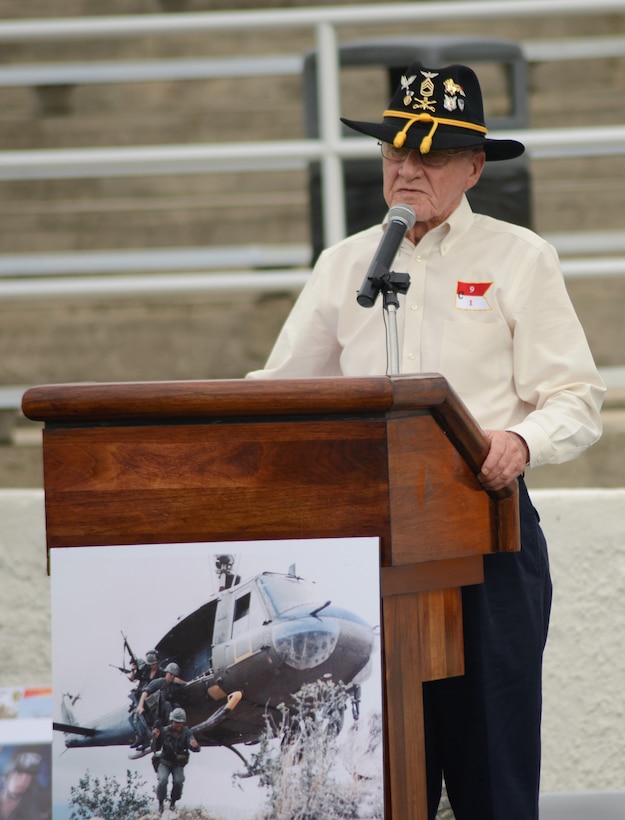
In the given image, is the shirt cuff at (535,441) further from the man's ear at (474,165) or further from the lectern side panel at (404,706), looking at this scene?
the man's ear at (474,165)

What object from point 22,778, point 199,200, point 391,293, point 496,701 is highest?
point 199,200

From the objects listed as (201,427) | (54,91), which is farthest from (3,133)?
(201,427)

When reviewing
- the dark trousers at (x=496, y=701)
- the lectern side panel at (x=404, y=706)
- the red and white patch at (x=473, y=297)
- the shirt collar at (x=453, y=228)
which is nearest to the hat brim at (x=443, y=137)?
the shirt collar at (x=453, y=228)

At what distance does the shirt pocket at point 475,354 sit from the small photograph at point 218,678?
Answer: 0.65 metres

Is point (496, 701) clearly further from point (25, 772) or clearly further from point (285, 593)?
point (25, 772)

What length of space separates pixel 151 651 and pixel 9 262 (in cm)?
256

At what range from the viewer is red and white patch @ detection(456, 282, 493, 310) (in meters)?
2.25

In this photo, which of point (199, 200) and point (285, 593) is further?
point (199, 200)

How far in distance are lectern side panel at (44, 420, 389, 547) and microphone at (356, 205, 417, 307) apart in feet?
0.94

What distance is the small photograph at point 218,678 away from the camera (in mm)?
1661

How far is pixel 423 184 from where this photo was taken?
2.21 meters

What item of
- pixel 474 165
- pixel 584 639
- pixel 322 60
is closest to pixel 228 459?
pixel 474 165

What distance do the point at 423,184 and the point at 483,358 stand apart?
1.07ft

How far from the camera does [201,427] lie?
1.67m
